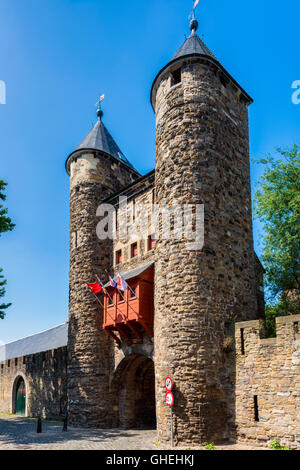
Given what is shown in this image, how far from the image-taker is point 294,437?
36.8 ft

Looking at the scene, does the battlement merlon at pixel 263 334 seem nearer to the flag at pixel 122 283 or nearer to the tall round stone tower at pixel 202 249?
the tall round stone tower at pixel 202 249

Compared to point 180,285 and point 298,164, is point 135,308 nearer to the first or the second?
point 180,285

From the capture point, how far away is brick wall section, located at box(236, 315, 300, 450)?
37.6 feet

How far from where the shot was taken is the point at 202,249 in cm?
1384

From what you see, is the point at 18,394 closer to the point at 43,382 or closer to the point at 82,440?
the point at 43,382

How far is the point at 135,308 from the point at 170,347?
2.69 metres

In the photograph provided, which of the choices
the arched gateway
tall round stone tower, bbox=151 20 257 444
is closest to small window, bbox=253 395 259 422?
tall round stone tower, bbox=151 20 257 444

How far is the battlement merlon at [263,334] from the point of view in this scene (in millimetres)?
11836

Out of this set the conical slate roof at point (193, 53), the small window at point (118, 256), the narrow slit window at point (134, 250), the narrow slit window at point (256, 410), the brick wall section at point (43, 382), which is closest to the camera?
the narrow slit window at point (256, 410)

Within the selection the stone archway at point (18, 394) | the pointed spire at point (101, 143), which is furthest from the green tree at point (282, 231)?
the stone archway at point (18, 394)

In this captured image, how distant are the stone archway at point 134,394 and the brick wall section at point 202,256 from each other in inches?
168

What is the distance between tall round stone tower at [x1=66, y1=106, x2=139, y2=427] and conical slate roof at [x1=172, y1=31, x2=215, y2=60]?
22.6 ft

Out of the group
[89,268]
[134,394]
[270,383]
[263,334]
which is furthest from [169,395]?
[89,268]
